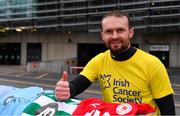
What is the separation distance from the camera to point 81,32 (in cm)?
5809

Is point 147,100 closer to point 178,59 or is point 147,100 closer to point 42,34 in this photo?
point 178,59

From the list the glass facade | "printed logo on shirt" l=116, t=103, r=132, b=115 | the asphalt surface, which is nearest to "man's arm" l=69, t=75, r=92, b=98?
"printed logo on shirt" l=116, t=103, r=132, b=115

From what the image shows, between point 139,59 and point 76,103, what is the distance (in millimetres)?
638

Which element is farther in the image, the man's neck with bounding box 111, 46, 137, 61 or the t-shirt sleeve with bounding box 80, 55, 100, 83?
the t-shirt sleeve with bounding box 80, 55, 100, 83

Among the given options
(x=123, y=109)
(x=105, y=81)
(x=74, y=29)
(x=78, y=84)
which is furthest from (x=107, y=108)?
(x=74, y=29)

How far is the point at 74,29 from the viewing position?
188 feet

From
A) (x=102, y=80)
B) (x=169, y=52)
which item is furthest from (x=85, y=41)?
(x=102, y=80)

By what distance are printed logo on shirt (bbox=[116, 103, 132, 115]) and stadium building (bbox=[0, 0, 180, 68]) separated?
1832 inches

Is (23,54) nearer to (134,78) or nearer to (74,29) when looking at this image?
(74,29)

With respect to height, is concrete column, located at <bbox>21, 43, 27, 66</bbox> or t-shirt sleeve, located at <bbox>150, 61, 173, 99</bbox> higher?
t-shirt sleeve, located at <bbox>150, 61, 173, 99</bbox>

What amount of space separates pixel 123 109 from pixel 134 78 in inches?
12.7

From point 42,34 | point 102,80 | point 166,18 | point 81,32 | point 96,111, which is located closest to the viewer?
point 96,111

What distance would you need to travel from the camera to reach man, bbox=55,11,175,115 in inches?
131

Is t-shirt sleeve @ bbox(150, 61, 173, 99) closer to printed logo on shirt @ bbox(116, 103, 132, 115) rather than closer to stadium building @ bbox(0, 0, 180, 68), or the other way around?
printed logo on shirt @ bbox(116, 103, 132, 115)
